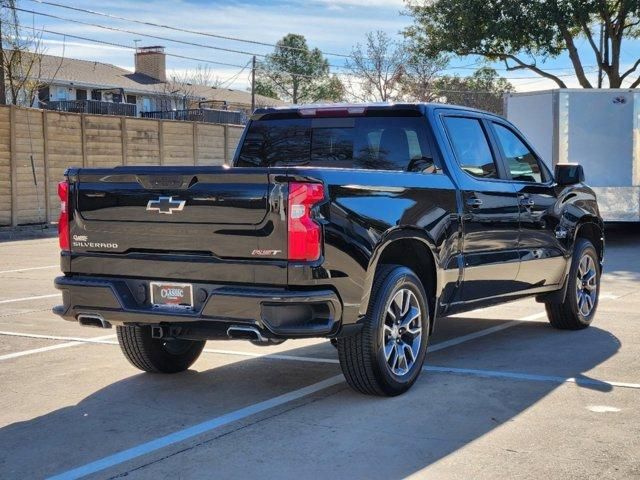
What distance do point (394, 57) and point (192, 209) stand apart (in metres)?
44.7

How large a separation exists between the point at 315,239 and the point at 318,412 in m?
1.13

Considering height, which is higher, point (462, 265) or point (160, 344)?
point (462, 265)

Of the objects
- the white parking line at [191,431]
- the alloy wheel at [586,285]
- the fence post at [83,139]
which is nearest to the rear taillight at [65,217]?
the white parking line at [191,431]

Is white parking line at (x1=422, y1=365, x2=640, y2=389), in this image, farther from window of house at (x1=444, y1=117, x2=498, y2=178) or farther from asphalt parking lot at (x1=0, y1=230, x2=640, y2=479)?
window of house at (x1=444, y1=117, x2=498, y2=178)

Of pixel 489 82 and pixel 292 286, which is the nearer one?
pixel 292 286

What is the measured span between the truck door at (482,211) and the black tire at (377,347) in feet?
3.19

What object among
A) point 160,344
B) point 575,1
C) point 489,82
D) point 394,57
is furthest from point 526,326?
point 489,82

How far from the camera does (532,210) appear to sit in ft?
24.8

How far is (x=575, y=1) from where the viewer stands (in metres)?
26.7

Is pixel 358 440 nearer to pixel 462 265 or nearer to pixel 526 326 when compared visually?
pixel 462 265

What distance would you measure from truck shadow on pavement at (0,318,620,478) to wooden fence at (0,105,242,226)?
16.0 m

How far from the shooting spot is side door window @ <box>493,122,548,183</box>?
7489 mm

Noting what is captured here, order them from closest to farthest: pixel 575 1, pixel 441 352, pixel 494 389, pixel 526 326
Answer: pixel 494 389, pixel 441 352, pixel 526 326, pixel 575 1

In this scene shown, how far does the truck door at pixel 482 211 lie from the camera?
21.8 ft
